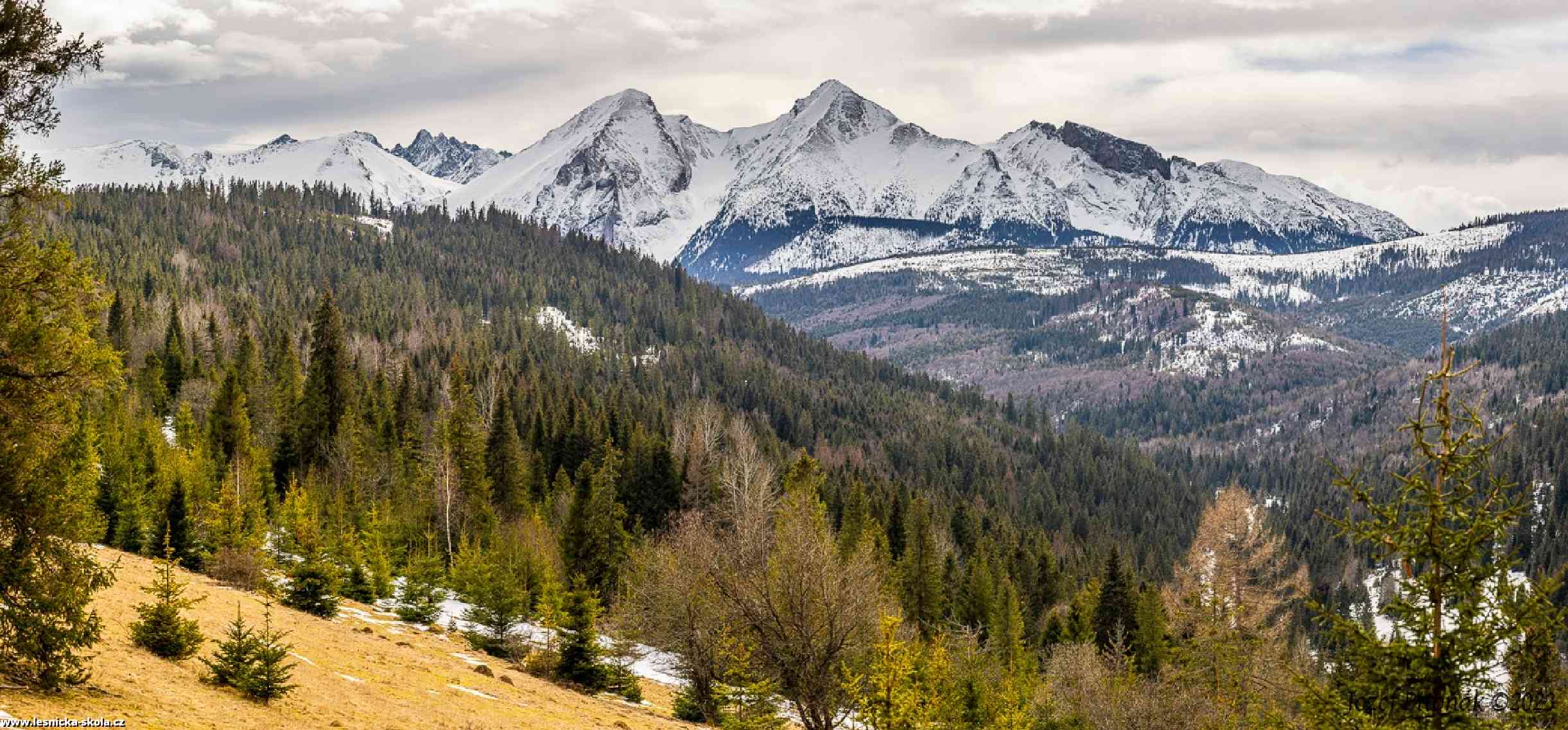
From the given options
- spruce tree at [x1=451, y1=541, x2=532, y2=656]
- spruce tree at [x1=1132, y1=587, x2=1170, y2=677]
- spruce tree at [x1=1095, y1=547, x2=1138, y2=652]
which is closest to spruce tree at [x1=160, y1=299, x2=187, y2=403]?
spruce tree at [x1=451, y1=541, x2=532, y2=656]

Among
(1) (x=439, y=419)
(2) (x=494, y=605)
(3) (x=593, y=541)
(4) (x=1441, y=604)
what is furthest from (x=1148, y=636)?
(4) (x=1441, y=604)

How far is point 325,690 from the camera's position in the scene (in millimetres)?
27156

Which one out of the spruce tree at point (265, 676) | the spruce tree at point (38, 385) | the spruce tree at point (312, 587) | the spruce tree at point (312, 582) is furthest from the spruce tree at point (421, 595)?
the spruce tree at point (38, 385)

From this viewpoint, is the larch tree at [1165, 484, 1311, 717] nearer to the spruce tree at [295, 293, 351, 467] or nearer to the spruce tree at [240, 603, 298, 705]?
the spruce tree at [240, 603, 298, 705]

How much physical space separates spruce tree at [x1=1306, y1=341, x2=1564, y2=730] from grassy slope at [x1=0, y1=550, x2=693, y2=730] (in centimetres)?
1960

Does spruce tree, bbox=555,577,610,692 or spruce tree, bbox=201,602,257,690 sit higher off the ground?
spruce tree, bbox=201,602,257,690

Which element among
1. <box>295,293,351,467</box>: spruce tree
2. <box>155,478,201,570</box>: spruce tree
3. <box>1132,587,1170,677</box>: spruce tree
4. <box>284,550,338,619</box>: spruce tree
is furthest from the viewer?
<box>295,293,351,467</box>: spruce tree

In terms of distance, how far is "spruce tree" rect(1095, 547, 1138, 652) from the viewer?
68.9m

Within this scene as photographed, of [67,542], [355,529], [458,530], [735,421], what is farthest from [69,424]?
[735,421]

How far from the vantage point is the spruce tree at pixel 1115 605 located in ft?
226

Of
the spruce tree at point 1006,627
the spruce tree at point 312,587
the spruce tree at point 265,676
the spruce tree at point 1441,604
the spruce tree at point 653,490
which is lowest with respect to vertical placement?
the spruce tree at point 1006,627

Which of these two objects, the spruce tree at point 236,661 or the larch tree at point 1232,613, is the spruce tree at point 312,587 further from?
the larch tree at point 1232,613

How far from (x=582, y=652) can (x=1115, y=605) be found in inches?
1578

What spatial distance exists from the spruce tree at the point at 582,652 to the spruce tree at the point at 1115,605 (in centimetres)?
3776
